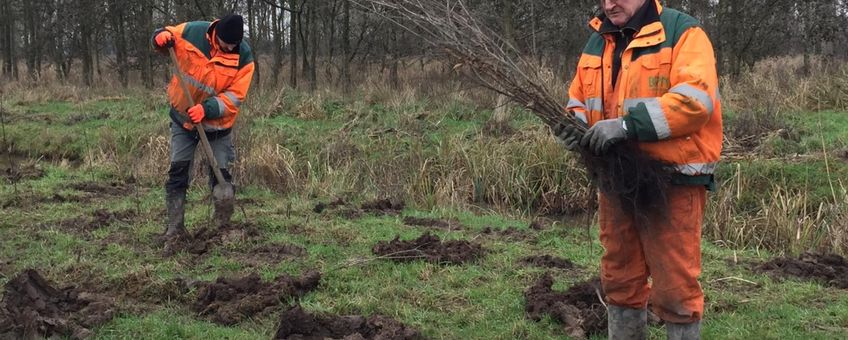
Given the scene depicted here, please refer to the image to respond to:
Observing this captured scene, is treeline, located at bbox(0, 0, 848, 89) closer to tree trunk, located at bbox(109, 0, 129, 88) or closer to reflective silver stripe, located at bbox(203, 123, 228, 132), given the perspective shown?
tree trunk, located at bbox(109, 0, 129, 88)

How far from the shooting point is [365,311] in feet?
13.9

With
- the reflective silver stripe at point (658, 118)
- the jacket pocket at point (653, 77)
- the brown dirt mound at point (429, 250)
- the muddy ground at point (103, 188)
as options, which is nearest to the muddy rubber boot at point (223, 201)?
→ the brown dirt mound at point (429, 250)

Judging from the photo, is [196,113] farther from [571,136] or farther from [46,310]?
[571,136]

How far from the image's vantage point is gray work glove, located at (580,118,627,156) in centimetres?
286

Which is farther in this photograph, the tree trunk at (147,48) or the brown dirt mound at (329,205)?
the tree trunk at (147,48)

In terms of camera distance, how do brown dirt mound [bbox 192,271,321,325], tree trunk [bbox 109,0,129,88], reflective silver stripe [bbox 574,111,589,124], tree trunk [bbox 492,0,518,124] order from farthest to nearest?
tree trunk [bbox 109,0,129,88], tree trunk [bbox 492,0,518,124], brown dirt mound [bbox 192,271,321,325], reflective silver stripe [bbox 574,111,589,124]

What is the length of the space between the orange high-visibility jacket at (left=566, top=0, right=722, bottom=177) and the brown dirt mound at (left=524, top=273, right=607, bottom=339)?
1.36m

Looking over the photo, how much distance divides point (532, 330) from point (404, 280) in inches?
42.5

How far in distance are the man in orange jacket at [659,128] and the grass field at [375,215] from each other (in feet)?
3.26

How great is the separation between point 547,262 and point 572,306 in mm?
1116

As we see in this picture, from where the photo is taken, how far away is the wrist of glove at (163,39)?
5.40 metres

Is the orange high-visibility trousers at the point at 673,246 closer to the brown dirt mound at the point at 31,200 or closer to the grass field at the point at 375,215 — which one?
the grass field at the point at 375,215

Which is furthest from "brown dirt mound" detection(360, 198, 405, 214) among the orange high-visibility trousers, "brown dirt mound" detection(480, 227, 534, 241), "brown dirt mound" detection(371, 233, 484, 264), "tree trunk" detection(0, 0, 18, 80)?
"tree trunk" detection(0, 0, 18, 80)

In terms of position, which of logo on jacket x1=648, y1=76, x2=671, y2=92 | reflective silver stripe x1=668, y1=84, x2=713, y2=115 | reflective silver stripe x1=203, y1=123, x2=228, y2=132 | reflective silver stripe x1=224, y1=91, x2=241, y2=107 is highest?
logo on jacket x1=648, y1=76, x2=671, y2=92
